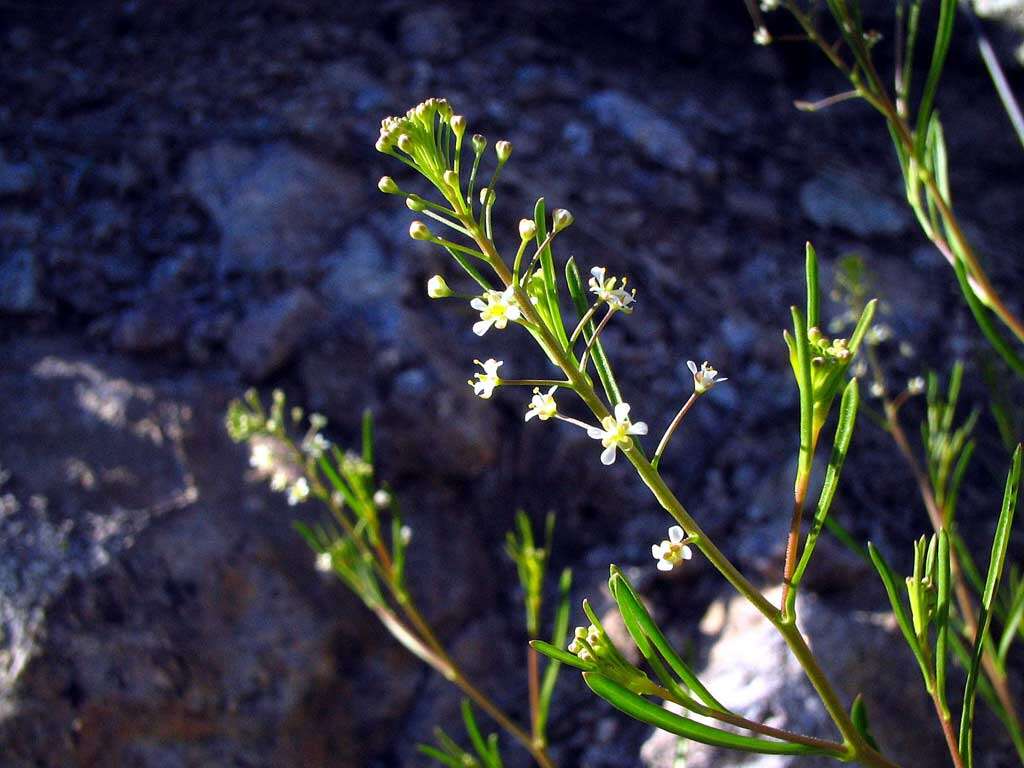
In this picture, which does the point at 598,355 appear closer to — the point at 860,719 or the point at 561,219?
the point at 561,219

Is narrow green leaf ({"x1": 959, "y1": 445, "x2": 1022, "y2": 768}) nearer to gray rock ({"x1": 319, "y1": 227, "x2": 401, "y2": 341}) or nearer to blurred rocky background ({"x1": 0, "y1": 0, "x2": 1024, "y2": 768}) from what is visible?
blurred rocky background ({"x1": 0, "y1": 0, "x2": 1024, "y2": 768})

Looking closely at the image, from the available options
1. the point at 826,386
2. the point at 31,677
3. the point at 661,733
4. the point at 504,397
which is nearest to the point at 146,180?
the point at 504,397

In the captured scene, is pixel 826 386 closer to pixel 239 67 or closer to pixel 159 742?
pixel 159 742

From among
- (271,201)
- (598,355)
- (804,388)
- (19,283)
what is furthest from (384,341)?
(804,388)

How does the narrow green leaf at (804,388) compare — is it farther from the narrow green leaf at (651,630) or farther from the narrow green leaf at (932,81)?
the narrow green leaf at (932,81)

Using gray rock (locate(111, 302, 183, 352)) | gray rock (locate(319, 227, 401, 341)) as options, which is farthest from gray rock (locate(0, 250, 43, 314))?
gray rock (locate(319, 227, 401, 341))

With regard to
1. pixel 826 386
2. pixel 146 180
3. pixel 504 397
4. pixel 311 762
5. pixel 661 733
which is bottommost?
pixel 311 762
